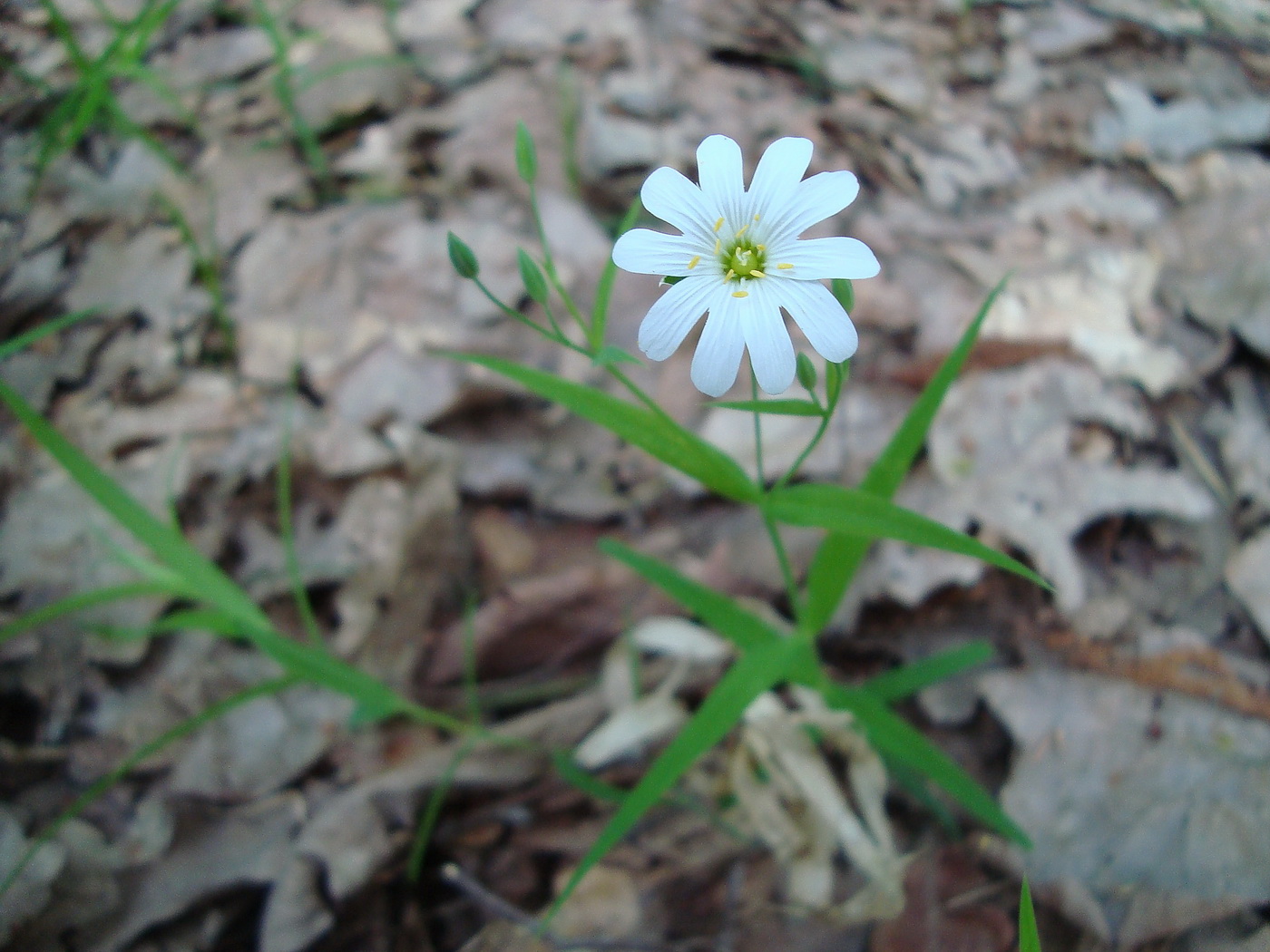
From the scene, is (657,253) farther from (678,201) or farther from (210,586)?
(210,586)

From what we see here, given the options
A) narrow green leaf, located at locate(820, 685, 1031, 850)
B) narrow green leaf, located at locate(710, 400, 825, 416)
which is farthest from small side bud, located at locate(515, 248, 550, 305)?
narrow green leaf, located at locate(820, 685, 1031, 850)

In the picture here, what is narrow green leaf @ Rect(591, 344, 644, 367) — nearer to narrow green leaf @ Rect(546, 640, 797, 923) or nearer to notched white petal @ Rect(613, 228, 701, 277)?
notched white petal @ Rect(613, 228, 701, 277)

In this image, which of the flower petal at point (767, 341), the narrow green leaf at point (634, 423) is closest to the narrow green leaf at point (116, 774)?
the narrow green leaf at point (634, 423)

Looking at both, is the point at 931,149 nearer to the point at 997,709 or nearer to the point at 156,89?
the point at 997,709

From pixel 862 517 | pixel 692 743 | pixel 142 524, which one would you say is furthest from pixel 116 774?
pixel 862 517

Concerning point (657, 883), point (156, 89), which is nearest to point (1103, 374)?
point (657, 883)

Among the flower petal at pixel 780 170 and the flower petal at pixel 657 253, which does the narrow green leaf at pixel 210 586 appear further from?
the flower petal at pixel 780 170
